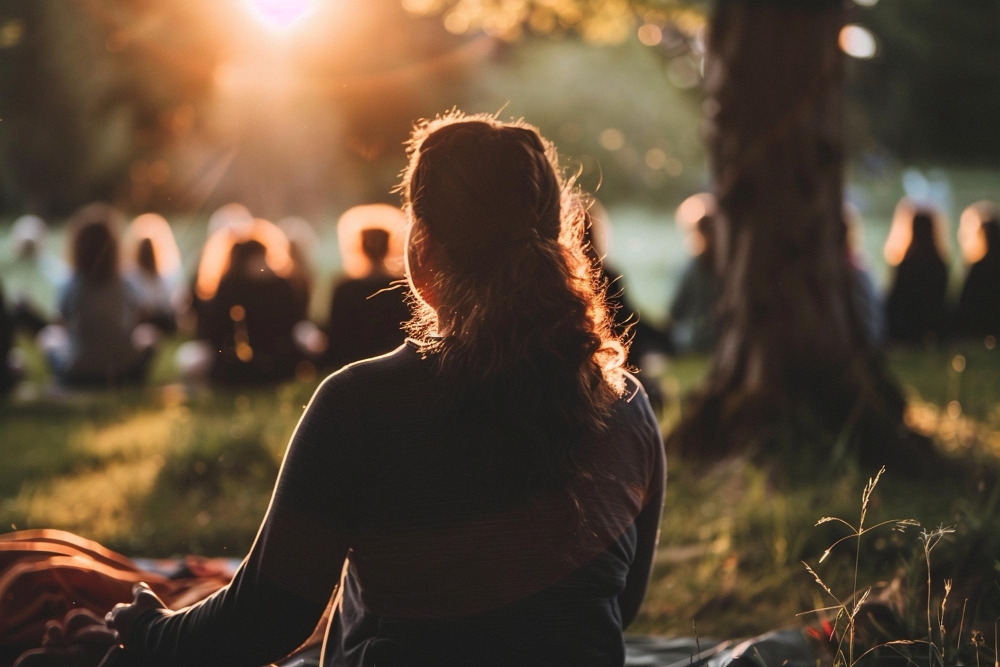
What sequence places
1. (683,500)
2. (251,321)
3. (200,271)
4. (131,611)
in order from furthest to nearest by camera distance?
(200,271) < (251,321) < (683,500) < (131,611)

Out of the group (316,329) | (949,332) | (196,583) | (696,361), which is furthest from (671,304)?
(196,583)

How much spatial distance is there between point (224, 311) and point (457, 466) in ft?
18.7

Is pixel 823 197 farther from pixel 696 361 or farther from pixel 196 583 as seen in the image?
pixel 696 361

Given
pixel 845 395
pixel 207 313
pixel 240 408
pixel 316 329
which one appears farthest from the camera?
pixel 316 329

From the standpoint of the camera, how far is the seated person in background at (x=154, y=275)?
8836mm

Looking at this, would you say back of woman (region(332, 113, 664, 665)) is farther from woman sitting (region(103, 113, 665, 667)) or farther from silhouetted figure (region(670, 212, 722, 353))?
silhouetted figure (region(670, 212, 722, 353))

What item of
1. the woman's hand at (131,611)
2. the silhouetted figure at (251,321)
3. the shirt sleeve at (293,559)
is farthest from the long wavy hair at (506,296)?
the silhouetted figure at (251,321)

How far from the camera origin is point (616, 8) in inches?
247

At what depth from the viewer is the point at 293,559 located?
1632mm

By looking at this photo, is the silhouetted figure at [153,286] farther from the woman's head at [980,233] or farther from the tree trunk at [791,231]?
the woman's head at [980,233]

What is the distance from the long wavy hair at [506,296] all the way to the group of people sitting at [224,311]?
4101 mm

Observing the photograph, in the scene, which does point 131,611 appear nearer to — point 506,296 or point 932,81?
point 506,296

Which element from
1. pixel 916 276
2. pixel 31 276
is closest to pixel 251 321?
pixel 916 276

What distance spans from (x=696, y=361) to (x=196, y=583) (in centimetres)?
694
